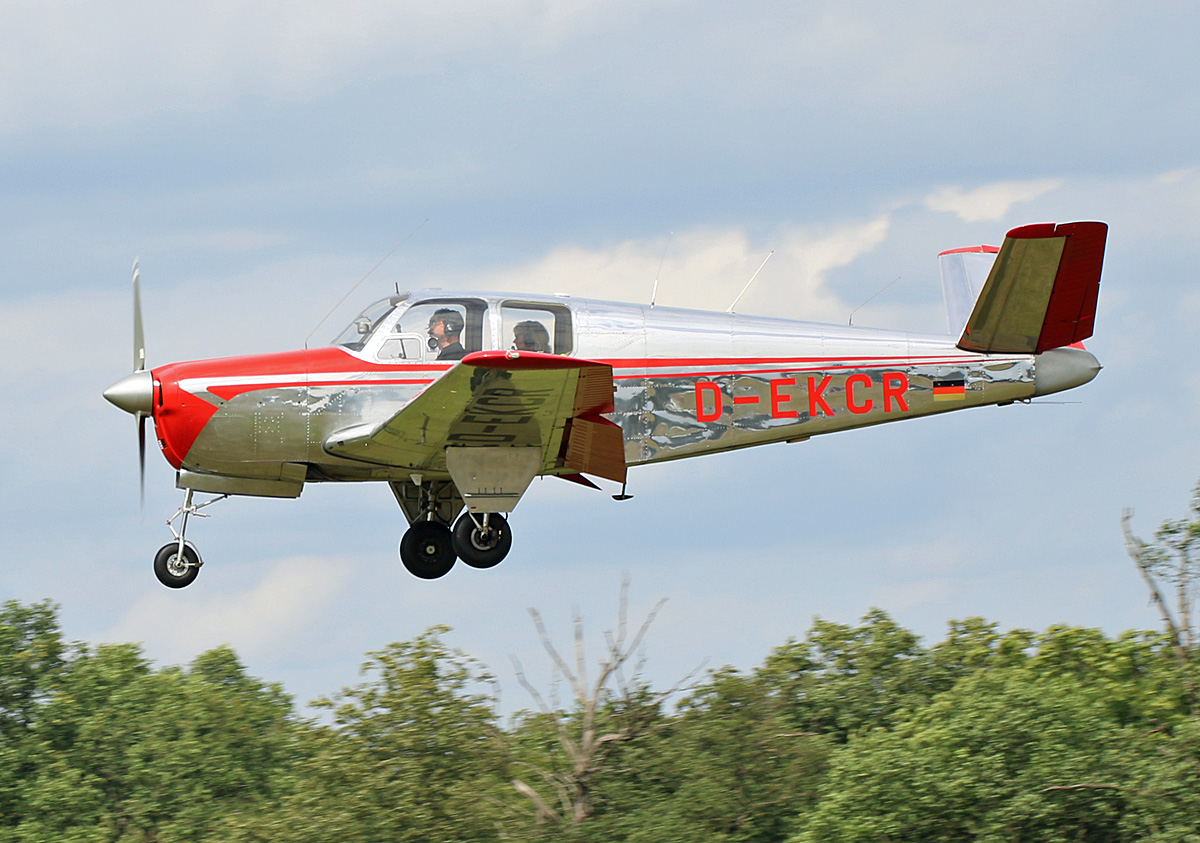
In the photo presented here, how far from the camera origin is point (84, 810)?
91.7 ft

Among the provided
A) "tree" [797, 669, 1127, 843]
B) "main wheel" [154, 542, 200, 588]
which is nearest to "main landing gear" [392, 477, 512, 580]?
"main wheel" [154, 542, 200, 588]

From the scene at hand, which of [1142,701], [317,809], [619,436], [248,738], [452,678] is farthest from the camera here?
[248,738]

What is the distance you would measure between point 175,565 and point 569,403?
4288 mm

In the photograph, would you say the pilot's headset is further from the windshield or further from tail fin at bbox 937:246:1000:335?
tail fin at bbox 937:246:1000:335

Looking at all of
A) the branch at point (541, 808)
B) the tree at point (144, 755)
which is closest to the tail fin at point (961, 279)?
the branch at point (541, 808)

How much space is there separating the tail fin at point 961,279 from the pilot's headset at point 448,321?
5.79m

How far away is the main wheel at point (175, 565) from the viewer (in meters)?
13.6

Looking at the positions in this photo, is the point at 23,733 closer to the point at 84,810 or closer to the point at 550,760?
the point at 84,810

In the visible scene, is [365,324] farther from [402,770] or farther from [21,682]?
[21,682]

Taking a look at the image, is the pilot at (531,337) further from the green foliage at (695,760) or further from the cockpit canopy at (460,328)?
the green foliage at (695,760)

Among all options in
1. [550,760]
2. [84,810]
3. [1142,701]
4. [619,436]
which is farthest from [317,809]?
[1142,701]

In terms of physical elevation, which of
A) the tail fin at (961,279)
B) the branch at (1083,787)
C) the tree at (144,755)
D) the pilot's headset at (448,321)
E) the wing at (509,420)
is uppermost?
the tail fin at (961,279)

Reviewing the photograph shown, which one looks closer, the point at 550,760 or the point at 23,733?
the point at 550,760

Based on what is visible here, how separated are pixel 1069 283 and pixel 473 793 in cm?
1224
